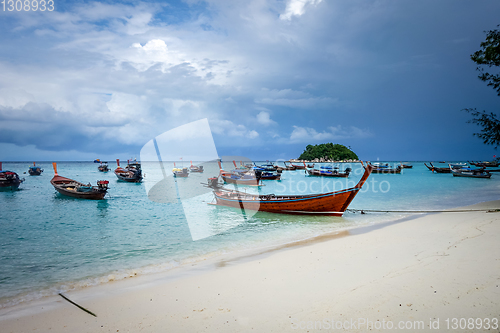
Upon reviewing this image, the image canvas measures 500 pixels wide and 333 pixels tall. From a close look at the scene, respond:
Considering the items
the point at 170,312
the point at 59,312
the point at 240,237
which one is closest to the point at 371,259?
the point at 170,312

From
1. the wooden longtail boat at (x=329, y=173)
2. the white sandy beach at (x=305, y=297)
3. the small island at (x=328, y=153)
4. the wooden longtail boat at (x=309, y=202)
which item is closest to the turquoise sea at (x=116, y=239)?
the wooden longtail boat at (x=309, y=202)

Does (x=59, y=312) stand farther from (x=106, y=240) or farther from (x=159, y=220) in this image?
(x=159, y=220)

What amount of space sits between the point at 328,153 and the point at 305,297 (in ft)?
398

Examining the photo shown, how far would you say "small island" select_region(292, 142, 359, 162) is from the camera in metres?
120

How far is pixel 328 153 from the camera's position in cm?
11950

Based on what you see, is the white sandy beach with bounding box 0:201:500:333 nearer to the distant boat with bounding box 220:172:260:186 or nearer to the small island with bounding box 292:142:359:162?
the distant boat with bounding box 220:172:260:186

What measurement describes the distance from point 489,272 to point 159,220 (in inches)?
602

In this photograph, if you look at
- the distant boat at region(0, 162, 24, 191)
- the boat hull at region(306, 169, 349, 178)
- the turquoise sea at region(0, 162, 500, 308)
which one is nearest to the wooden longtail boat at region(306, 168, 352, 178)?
the boat hull at region(306, 169, 349, 178)

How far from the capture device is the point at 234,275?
5.88 meters

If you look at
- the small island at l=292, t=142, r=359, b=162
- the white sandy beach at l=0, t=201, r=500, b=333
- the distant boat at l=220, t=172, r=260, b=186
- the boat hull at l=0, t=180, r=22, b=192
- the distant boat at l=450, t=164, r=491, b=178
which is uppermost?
the small island at l=292, t=142, r=359, b=162

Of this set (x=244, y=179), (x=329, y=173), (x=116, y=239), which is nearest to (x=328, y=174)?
(x=329, y=173)

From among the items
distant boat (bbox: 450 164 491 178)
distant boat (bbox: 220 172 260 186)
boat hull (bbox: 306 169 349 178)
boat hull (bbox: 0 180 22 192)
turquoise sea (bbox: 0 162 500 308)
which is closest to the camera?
turquoise sea (bbox: 0 162 500 308)

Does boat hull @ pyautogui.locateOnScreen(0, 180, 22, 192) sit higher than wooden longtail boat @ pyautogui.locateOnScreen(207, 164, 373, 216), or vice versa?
boat hull @ pyautogui.locateOnScreen(0, 180, 22, 192)

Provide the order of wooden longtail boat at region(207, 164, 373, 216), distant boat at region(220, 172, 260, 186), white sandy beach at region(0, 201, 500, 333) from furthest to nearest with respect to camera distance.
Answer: distant boat at region(220, 172, 260, 186), wooden longtail boat at region(207, 164, 373, 216), white sandy beach at region(0, 201, 500, 333)
